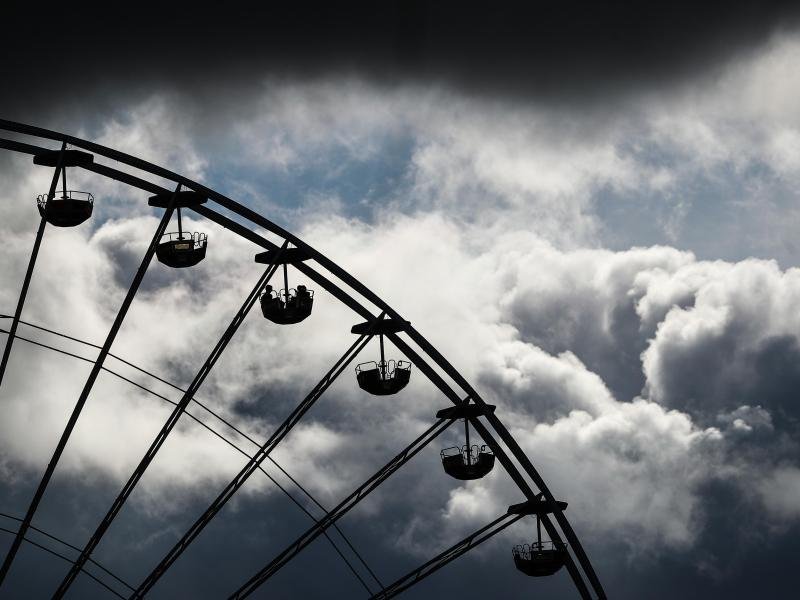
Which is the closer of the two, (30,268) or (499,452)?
A: (30,268)

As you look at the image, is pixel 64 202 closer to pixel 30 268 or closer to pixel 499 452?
pixel 30 268

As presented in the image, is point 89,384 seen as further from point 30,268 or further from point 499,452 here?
point 499,452

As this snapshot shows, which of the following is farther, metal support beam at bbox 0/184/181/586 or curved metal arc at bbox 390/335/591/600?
curved metal arc at bbox 390/335/591/600

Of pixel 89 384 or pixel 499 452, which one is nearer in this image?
pixel 89 384

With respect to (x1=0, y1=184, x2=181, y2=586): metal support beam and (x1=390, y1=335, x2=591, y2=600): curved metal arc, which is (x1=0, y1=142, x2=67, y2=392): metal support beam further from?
(x1=390, y1=335, x2=591, y2=600): curved metal arc

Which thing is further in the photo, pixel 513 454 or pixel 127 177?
pixel 513 454

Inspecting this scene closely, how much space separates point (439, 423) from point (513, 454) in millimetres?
2663

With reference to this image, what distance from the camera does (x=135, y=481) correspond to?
107 feet

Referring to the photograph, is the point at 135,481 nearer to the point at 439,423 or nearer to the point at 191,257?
the point at 191,257

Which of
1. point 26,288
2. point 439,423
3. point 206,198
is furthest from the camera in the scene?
point 439,423

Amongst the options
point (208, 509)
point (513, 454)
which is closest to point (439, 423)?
point (513, 454)

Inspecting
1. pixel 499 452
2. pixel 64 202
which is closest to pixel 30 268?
pixel 64 202

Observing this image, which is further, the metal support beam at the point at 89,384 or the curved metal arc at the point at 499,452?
the curved metal arc at the point at 499,452

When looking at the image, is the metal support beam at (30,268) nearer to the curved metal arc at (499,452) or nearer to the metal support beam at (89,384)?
the metal support beam at (89,384)
